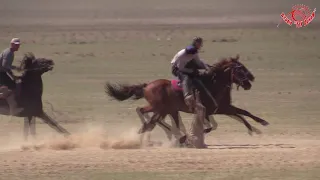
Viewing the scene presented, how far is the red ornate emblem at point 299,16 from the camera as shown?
193 ft

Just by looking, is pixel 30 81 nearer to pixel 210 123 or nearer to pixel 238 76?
pixel 210 123

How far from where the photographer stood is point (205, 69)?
15539 millimetres

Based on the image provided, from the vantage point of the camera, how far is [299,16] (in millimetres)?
63125

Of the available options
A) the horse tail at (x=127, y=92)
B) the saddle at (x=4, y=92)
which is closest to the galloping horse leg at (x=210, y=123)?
the horse tail at (x=127, y=92)

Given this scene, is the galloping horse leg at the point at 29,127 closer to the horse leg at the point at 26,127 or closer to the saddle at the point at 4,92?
the horse leg at the point at 26,127

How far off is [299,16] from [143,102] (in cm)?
4194

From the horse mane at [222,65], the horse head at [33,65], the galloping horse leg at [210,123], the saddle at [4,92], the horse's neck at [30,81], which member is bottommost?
the galloping horse leg at [210,123]

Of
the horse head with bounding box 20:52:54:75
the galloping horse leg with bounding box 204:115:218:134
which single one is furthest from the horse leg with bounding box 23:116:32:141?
the galloping horse leg with bounding box 204:115:218:134

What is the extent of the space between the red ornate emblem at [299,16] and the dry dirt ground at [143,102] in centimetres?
81

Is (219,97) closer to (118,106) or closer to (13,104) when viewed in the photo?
(13,104)

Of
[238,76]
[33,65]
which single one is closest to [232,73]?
[238,76]

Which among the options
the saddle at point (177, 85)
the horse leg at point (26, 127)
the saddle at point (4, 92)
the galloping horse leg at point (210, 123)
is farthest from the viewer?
the horse leg at point (26, 127)

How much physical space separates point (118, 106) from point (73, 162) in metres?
9.09

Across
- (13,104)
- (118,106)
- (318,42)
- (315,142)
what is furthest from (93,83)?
(318,42)
